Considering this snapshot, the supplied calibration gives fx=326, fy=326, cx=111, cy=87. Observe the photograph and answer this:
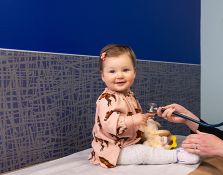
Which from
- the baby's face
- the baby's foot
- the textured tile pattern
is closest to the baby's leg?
the baby's foot

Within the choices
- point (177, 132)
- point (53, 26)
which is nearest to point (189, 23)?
point (177, 132)

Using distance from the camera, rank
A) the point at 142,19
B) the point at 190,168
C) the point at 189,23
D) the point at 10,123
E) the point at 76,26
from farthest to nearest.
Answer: the point at 189,23
the point at 142,19
the point at 76,26
the point at 10,123
the point at 190,168

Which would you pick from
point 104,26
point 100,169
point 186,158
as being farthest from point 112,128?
point 104,26

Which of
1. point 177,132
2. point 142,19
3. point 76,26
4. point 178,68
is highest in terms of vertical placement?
point 142,19

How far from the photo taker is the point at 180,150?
105 centimetres

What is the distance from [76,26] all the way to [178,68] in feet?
2.84

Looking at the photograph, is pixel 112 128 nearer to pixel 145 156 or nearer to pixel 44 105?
pixel 145 156

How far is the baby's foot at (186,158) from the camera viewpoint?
103 cm

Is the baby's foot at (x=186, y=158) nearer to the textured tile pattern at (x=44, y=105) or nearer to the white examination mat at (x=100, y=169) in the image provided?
the white examination mat at (x=100, y=169)

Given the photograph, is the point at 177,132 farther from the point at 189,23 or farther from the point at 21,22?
the point at 21,22

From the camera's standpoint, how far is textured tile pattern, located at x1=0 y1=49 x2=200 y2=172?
A: 1.11 metres

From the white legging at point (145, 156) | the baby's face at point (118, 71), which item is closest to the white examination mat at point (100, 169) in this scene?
the white legging at point (145, 156)

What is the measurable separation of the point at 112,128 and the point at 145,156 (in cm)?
15

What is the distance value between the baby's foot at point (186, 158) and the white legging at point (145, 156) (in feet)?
0.05
